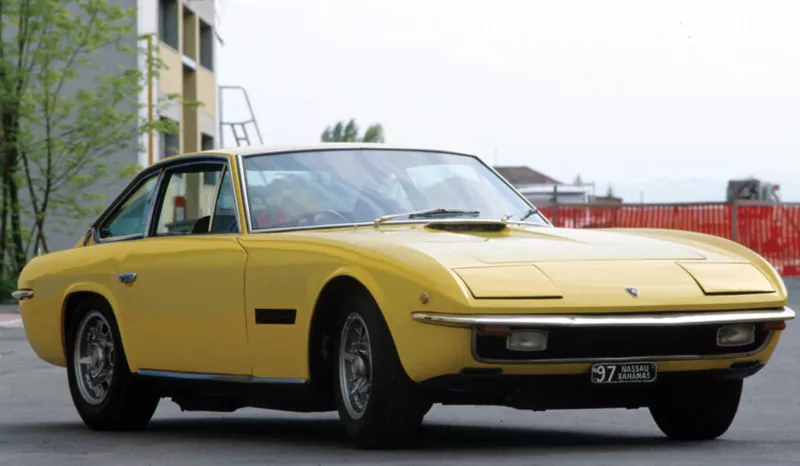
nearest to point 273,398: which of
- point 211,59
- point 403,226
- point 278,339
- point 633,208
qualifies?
point 278,339

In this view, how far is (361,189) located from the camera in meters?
8.35

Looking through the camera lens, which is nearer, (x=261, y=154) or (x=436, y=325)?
(x=436, y=325)

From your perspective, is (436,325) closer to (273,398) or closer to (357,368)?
(357,368)

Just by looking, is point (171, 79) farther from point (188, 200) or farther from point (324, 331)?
point (324, 331)

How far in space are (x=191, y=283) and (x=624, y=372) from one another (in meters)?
2.42

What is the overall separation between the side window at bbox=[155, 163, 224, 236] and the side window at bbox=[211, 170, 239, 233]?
61 mm

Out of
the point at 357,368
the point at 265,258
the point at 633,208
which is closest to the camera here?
the point at 357,368

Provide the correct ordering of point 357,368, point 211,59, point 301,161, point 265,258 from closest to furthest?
1. point 357,368
2. point 265,258
3. point 301,161
4. point 211,59

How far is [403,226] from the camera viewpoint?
7.96 m

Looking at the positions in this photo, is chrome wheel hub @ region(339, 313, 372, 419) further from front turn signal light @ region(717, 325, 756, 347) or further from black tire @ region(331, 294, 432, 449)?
front turn signal light @ region(717, 325, 756, 347)

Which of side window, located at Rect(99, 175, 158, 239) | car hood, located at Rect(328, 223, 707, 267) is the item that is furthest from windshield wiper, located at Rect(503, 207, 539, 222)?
side window, located at Rect(99, 175, 158, 239)

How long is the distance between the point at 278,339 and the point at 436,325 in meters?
1.17

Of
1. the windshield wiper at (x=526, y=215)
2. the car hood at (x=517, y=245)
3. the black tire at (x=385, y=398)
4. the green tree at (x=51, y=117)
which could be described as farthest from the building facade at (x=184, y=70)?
the black tire at (x=385, y=398)

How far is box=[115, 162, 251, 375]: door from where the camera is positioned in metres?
8.15
